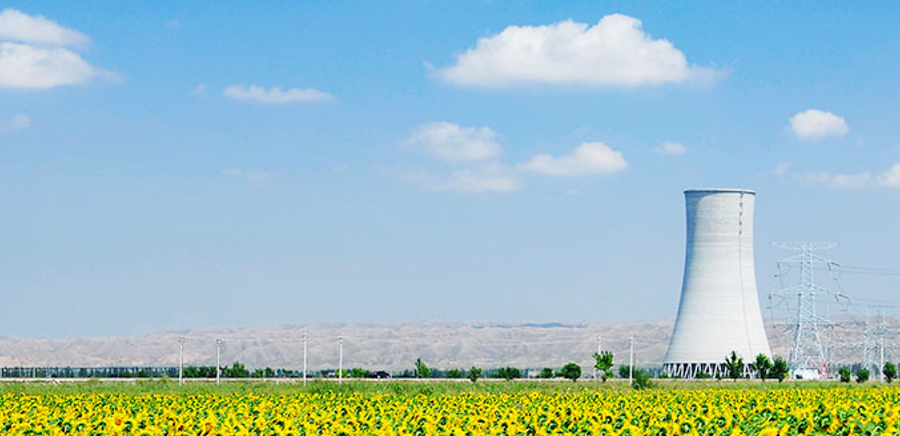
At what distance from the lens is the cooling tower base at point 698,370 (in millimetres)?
67250

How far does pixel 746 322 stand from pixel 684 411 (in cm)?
4955

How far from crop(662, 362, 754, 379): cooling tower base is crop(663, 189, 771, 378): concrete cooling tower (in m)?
0.05

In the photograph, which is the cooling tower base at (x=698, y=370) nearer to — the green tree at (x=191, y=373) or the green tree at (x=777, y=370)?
the green tree at (x=777, y=370)

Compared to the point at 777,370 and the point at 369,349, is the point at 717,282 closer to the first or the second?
the point at 777,370

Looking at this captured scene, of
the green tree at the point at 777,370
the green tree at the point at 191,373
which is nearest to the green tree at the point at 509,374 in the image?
the green tree at the point at 777,370

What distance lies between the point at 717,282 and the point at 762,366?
614 centimetres

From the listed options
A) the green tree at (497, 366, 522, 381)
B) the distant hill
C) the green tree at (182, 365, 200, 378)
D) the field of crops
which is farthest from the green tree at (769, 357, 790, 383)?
the distant hill

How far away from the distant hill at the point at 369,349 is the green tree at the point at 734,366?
89.4 metres

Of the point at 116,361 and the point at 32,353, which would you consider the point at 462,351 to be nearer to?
the point at 116,361

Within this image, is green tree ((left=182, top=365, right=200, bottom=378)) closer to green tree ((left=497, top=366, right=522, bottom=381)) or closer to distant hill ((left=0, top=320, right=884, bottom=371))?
green tree ((left=497, top=366, right=522, bottom=381))

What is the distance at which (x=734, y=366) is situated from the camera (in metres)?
66.5

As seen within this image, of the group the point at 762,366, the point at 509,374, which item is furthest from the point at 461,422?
the point at 509,374

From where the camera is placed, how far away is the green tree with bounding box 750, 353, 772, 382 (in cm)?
6794

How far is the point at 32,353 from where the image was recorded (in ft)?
551
